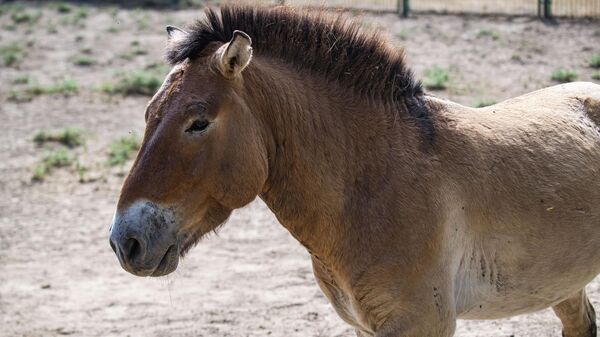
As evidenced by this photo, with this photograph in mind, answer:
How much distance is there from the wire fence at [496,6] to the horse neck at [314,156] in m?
9.24

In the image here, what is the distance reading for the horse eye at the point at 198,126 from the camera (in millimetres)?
3865

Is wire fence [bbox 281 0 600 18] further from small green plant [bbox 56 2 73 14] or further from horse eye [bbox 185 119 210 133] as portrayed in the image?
horse eye [bbox 185 119 210 133]

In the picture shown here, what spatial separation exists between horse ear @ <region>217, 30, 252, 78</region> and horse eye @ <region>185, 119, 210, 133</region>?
253 mm

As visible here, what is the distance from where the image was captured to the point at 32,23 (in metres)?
18.9

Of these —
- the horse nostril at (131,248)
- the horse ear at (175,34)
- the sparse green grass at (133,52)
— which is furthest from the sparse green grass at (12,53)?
the horse nostril at (131,248)

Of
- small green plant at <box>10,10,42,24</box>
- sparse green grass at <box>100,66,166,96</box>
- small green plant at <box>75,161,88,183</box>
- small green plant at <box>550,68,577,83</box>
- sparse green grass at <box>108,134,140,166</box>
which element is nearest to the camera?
small green plant at <box>75,161,88,183</box>

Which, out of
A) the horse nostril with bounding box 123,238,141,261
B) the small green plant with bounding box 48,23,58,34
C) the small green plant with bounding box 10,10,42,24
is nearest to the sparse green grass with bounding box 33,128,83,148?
the small green plant with bounding box 48,23,58,34

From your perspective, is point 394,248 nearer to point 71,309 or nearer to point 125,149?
point 71,309

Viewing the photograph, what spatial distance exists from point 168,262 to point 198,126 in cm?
65

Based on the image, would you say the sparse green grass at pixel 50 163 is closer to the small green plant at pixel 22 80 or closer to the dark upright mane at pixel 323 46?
the small green plant at pixel 22 80

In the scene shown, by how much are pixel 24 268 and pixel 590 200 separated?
18.3 feet

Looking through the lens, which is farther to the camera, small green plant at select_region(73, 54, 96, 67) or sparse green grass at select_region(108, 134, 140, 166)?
small green plant at select_region(73, 54, 96, 67)

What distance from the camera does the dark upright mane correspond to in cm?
425

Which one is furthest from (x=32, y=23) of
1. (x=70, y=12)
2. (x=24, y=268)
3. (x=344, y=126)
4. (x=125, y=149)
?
(x=344, y=126)
